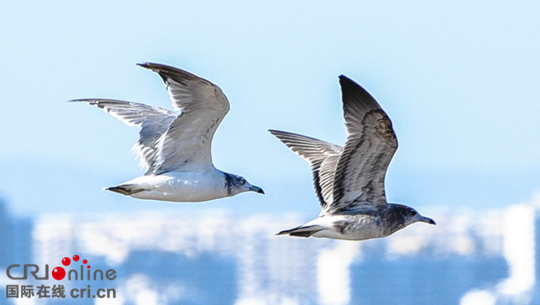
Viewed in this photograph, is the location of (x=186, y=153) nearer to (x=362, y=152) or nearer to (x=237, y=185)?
(x=237, y=185)

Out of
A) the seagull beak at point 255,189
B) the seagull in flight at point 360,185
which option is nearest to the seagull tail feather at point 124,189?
the seagull beak at point 255,189

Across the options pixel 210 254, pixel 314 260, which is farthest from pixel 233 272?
pixel 314 260

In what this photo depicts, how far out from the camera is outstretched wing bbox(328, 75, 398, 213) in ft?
39.4

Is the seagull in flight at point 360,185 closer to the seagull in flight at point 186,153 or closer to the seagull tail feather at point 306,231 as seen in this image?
the seagull tail feather at point 306,231

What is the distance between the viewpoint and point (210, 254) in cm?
8325

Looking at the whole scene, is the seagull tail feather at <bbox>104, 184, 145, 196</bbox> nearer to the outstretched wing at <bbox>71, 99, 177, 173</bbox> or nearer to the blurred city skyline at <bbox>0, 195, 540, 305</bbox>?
the outstretched wing at <bbox>71, 99, 177, 173</bbox>

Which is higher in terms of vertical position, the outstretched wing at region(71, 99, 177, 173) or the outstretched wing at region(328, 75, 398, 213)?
the outstretched wing at region(71, 99, 177, 173)

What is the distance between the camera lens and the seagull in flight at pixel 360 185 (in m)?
12.0

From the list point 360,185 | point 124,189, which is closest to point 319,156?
point 360,185

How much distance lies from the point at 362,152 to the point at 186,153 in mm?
1933

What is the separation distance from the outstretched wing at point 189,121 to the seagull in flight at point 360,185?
1.25 metres

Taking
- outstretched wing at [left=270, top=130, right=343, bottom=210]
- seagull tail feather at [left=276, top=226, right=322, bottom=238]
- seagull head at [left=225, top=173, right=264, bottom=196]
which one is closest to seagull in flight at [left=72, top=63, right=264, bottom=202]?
seagull head at [left=225, top=173, right=264, bottom=196]

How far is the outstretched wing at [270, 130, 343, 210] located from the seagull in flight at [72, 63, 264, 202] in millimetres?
709

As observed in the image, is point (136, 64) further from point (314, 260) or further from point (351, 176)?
point (314, 260)
